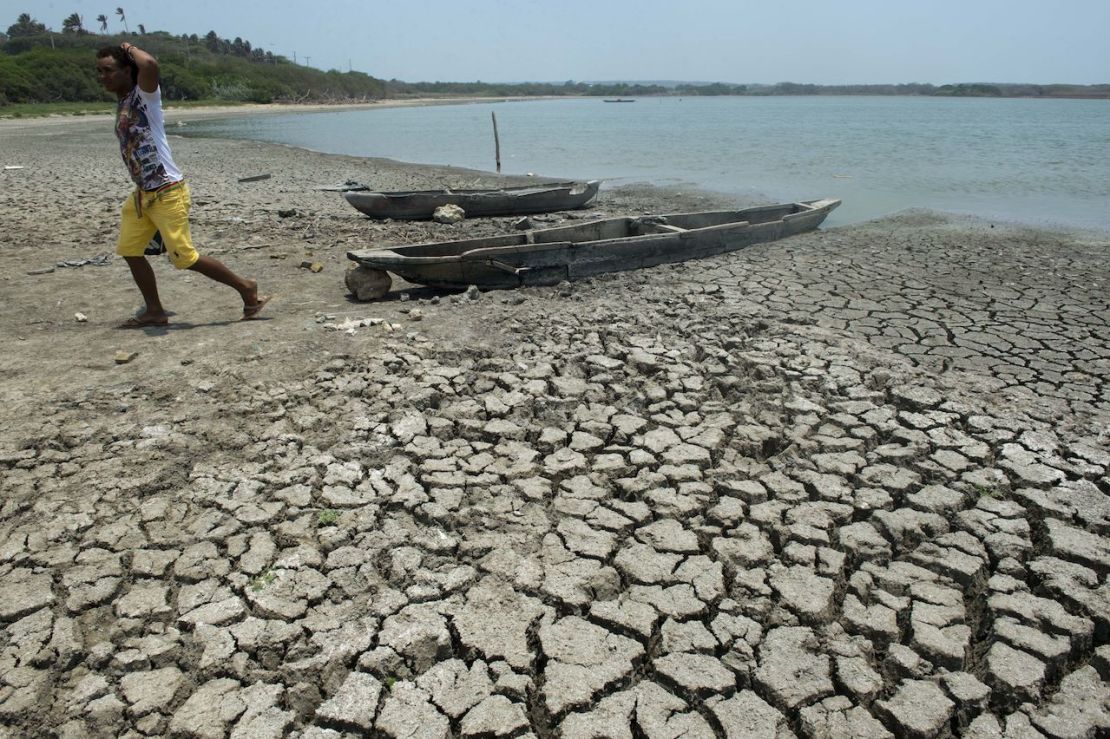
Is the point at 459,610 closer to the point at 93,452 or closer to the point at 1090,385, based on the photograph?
the point at 93,452

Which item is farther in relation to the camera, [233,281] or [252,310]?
[252,310]

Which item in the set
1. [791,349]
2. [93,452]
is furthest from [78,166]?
[791,349]

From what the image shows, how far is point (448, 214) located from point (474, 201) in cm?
71

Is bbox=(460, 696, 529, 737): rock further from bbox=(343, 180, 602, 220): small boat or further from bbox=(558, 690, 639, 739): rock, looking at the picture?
bbox=(343, 180, 602, 220): small boat

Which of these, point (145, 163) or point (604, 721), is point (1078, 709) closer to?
point (604, 721)

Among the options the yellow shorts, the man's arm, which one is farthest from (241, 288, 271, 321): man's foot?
the man's arm

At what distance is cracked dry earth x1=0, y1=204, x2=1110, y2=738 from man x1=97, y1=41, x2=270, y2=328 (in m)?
1.06

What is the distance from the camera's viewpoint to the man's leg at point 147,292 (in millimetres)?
4867

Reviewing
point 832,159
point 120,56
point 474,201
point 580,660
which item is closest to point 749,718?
point 580,660

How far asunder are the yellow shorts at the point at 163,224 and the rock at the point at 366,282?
1.43 m

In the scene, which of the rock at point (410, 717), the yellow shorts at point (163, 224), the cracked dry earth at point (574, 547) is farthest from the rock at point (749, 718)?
the yellow shorts at point (163, 224)

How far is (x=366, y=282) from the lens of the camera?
5961 mm

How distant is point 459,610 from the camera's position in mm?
2555

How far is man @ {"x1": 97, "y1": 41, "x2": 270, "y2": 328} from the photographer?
427 centimetres
